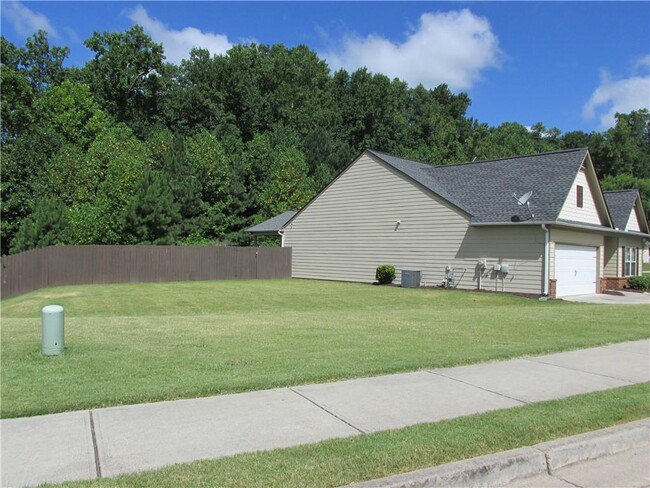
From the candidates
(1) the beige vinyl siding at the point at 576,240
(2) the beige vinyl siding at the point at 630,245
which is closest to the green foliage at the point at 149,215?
(1) the beige vinyl siding at the point at 576,240

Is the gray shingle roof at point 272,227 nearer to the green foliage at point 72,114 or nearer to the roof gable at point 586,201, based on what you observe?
the roof gable at point 586,201

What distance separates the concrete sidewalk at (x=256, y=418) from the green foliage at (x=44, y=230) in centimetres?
2815

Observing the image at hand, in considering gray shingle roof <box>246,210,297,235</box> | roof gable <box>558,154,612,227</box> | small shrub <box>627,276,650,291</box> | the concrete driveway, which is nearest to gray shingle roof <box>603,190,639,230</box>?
small shrub <box>627,276,650,291</box>

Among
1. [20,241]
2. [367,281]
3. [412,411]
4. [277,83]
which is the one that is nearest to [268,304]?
[367,281]

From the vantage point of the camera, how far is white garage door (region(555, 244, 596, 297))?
21.2m

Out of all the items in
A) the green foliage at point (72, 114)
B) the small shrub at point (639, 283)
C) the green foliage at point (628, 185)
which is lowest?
the small shrub at point (639, 283)

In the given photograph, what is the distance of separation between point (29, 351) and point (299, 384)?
14.1 feet

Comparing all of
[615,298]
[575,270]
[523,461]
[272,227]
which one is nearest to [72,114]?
[272,227]

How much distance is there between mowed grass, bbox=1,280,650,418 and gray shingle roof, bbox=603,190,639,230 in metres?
12.3

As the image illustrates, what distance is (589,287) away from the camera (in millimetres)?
23609

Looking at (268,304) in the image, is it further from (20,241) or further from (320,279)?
(20,241)

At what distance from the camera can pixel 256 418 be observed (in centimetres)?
520

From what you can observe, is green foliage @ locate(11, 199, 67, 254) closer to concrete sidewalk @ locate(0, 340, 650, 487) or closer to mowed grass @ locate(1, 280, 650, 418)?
mowed grass @ locate(1, 280, 650, 418)

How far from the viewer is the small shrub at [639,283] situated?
83.6 ft
